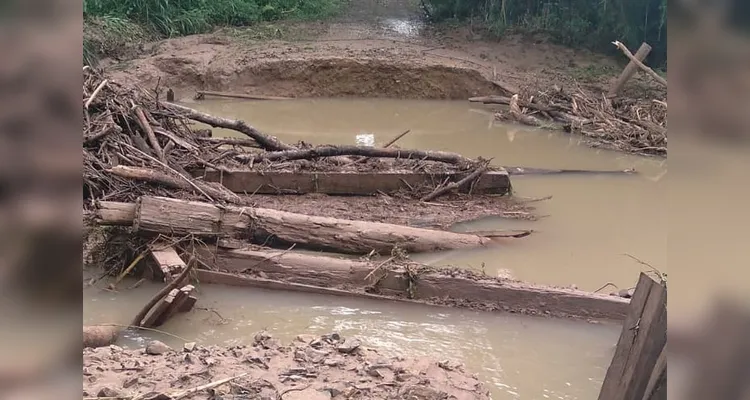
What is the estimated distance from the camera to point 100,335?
4.19 meters

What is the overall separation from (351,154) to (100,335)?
3854 millimetres

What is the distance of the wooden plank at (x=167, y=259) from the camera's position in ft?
16.1

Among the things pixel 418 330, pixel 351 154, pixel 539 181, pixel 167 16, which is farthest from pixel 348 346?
pixel 167 16

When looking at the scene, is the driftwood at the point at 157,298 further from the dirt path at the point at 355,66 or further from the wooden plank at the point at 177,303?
the dirt path at the point at 355,66

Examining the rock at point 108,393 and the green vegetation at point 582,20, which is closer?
the rock at point 108,393

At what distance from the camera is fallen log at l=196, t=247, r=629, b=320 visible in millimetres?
4926

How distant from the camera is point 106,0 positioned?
16.6 m

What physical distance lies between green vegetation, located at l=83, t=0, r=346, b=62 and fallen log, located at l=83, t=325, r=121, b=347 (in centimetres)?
984

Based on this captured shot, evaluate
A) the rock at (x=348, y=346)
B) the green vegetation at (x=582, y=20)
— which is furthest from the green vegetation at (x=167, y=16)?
the rock at (x=348, y=346)

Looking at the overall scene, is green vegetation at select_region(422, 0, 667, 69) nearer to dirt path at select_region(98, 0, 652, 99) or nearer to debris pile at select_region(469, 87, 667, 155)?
dirt path at select_region(98, 0, 652, 99)

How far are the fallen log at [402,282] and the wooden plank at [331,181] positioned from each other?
1692 millimetres

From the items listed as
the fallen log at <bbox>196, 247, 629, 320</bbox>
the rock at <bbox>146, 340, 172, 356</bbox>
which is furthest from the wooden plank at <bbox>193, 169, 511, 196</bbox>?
the rock at <bbox>146, 340, 172, 356</bbox>
